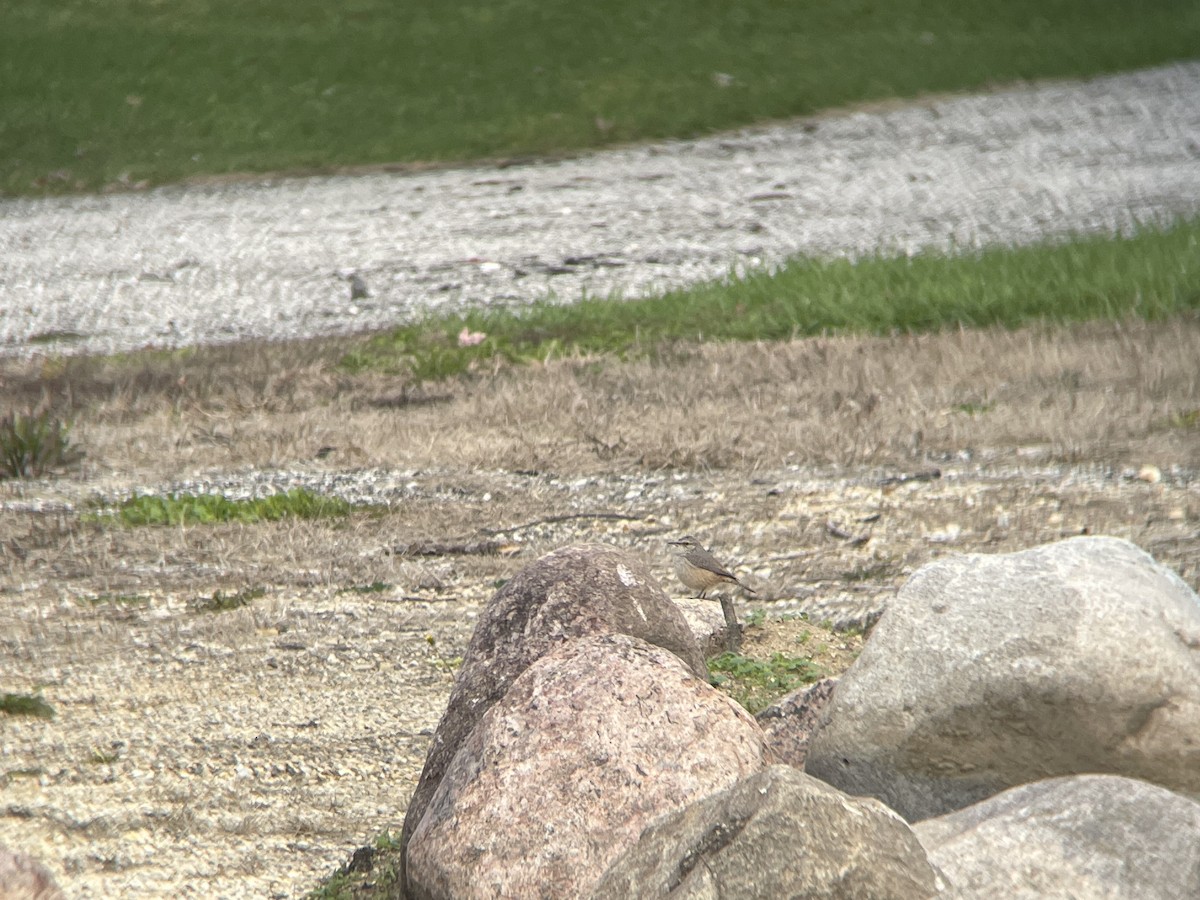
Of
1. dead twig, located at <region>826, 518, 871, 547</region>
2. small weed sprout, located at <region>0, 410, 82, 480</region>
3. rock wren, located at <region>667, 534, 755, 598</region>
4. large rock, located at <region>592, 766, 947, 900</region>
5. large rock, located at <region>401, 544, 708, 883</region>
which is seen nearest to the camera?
large rock, located at <region>592, 766, 947, 900</region>

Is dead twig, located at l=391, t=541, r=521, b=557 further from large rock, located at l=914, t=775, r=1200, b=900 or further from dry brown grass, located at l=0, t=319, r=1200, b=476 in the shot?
large rock, located at l=914, t=775, r=1200, b=900

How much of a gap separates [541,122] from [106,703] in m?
13.4

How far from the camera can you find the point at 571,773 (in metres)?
3.20

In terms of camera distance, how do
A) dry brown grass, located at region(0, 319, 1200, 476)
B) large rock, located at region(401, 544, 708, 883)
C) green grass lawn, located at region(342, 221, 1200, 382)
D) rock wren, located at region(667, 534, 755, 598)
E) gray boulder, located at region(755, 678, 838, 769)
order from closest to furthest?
large rock, located at region(401, 544, 708, 883), gray boulder, located at region(755, 678, 838, 769), rock wren, located at region(667, 534, 755, 598), dry brown grass, located at region(0, 319, 1200, 476), green grass lawn, located at region(342, 221, 1200, 382)

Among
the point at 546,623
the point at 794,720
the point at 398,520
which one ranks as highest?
the point at 546,623

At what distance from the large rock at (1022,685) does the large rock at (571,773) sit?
0.33m

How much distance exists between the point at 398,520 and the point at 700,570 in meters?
2.01

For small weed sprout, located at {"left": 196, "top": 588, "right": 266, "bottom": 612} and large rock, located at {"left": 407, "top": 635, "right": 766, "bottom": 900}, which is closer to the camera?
large rock, located at {"left": 407, "top": 635, "right": 766, "bottom": 900}

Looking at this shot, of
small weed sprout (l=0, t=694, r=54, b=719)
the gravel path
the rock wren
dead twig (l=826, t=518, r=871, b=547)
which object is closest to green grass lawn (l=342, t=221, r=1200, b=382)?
the gravel path

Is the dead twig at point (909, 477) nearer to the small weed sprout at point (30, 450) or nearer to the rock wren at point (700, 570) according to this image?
the rock wren at point (700, 570)

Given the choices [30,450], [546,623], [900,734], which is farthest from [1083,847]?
[30,450]

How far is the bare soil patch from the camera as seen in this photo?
4.20 m

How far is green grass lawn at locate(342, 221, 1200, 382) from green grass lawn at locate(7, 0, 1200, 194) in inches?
268

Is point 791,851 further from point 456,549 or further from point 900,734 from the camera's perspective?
point 456,549
